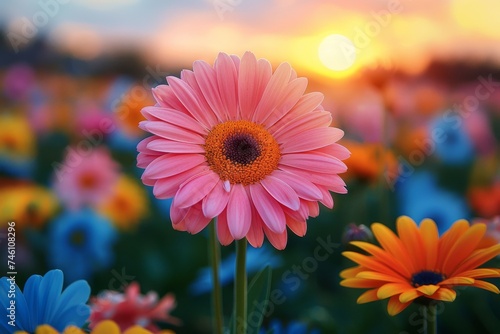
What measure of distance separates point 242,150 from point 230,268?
0.42m

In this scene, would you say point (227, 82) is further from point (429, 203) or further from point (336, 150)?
point (429, 203)

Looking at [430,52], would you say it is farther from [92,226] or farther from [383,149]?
[92,226]

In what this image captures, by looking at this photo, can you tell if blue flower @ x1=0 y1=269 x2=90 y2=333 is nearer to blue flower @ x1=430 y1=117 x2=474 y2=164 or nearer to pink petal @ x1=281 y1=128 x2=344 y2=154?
pink petal @ x1=281 y1=128 x2=344 y2=154

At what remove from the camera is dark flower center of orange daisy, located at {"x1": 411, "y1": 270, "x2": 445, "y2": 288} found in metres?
0.39

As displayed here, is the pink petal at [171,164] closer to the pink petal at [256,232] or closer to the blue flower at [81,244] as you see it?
the pink petal at [256,232]

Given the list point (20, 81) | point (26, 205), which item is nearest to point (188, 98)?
point (26, 205)

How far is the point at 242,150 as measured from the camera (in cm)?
39

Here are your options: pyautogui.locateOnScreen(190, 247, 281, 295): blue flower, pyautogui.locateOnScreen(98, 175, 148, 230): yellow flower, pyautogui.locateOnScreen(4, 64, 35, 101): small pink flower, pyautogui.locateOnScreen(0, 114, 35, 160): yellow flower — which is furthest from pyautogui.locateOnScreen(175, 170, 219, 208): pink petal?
pyautogui.locateOnScreen(4, 64, 35, 101): small pink flower

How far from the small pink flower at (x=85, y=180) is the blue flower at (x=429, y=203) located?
41cm

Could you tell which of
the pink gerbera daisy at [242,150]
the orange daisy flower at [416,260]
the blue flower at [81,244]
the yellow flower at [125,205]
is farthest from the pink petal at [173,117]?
the yellow flower at [125,205]

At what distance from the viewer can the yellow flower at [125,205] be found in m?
0.97

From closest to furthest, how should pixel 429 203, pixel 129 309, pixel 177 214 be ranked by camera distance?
pixel 177 214, pixel 129 309, pixel 429 203

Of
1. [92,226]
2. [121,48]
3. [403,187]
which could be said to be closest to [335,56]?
[403,187]

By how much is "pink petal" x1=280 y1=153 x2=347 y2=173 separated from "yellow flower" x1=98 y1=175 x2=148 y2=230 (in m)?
0.60
